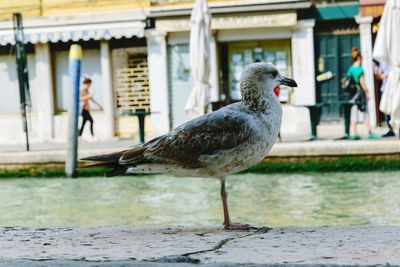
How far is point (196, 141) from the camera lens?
4734 millimetres

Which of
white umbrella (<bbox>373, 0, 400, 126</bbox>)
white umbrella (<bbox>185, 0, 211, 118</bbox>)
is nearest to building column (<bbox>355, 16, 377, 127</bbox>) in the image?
white umbrella (<bbox>185, 0, 211, 118</bbox>)

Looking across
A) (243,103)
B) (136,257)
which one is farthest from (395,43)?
(136,257)

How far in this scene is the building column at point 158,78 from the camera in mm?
24031

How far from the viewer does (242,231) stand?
4.81 m

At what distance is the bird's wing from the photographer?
15.4 ft

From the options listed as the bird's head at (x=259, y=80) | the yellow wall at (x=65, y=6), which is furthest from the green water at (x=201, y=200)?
the yellow wall at (x=65, y=6)

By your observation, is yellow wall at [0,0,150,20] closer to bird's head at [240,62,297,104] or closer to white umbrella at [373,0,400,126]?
white umbrella at [373,0,400,126]

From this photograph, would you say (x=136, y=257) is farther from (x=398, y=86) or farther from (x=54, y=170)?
(x=398, y=86)

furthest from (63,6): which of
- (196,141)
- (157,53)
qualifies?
(196,141)

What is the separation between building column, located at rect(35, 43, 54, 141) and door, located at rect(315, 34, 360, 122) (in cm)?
697

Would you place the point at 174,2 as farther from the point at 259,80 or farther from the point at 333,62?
the point at 259,80

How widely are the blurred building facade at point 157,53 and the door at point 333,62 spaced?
2cm

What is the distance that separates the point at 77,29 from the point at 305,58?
5.81 m

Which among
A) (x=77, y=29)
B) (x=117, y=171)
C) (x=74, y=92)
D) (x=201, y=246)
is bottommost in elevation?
(x=201, y=246)
